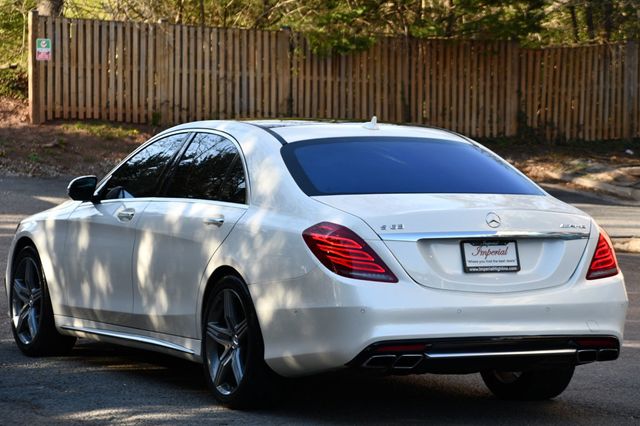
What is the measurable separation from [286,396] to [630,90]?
2313 centimetres

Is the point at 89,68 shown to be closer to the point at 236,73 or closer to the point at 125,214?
the point at 236,73

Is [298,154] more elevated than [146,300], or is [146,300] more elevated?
[298,154]

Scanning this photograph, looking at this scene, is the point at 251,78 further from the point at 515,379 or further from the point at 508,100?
the point at 515,379

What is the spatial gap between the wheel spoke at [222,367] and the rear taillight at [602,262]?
186 cm

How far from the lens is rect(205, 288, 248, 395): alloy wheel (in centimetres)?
683

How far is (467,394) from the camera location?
773cm

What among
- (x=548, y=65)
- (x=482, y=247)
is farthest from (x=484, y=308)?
(x=548, y=65)

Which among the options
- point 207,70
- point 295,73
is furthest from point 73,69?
point 295,73

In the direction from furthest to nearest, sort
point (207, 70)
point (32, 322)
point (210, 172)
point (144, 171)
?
1. point (207, 70)
2. point (32, 322)
3. point (144, 171)
4. point (210, 172)

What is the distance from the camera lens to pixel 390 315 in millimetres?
6164

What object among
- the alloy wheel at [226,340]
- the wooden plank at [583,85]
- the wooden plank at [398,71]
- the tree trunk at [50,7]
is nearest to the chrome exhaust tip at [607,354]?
the alloy wheel at [226,340]

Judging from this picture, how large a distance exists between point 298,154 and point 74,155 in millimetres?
15580

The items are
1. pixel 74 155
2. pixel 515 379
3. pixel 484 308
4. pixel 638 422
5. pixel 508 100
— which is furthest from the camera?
pixel 508 100

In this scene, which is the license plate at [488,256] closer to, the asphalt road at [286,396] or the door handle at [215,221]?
the asphalt road at [286,396]
